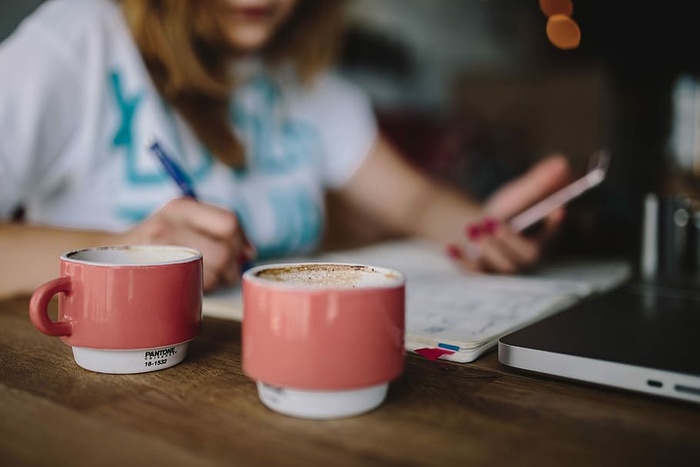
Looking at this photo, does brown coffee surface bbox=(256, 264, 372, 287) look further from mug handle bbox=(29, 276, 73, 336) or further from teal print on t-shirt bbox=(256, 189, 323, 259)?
teal print on t-shirt bbox=(256, 189, 323, 259)

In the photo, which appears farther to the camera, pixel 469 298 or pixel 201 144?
pixel 201 144

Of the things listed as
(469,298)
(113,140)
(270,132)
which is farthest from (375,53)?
(469,298)

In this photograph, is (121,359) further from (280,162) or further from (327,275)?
(280,162)

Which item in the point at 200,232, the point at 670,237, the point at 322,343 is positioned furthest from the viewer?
the point at 670,237

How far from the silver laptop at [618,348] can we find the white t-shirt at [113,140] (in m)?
0.59

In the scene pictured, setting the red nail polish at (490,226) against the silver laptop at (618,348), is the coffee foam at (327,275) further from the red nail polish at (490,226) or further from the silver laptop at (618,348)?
the red nail polish at (490,226)

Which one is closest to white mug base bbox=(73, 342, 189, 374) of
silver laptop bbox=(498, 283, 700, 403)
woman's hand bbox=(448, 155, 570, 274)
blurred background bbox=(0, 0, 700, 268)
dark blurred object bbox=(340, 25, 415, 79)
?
silver laptop bbox=(498, 283, 700, 403)

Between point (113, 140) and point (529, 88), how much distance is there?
2143mm

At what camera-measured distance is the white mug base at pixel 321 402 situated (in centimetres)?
35

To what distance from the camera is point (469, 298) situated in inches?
26.5

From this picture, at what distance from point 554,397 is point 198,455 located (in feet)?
0.74

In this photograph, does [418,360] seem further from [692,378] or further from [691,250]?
[691,250]

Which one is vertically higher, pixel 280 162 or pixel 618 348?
pixel 280 162

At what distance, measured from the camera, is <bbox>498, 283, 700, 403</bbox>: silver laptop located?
39 centimetres
